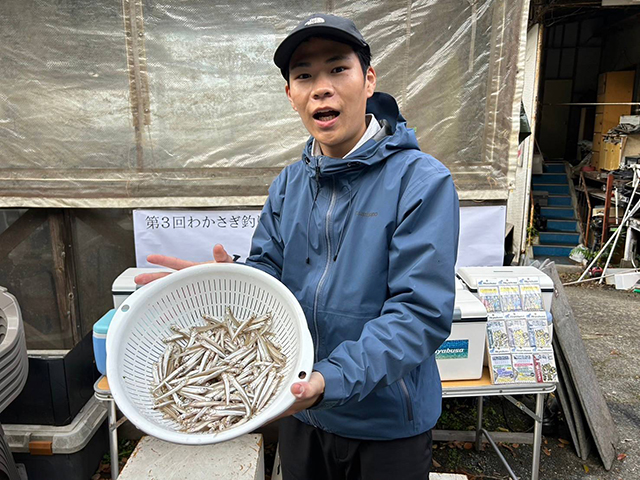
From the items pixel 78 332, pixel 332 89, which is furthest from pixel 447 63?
pixel 78 332

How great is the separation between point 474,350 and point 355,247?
220 centimetres

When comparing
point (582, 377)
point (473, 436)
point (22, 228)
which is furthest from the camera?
point (22, 228)

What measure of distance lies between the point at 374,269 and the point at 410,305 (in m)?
0.24

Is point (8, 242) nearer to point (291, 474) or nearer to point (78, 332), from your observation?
point (78, 332)

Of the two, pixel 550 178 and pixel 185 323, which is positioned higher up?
pixel 185 323

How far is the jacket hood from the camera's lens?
1.85 meters

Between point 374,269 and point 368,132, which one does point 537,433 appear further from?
point 368,132

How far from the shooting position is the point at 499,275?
12.8ft

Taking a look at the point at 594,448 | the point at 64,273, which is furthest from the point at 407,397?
the point at 64,273

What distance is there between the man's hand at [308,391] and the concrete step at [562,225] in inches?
468

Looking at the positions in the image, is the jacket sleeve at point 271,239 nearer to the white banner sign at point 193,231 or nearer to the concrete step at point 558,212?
the white banner sign at point 193,231

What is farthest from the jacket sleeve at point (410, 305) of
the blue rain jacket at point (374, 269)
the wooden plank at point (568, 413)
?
the wooden plank at point (568, 413)

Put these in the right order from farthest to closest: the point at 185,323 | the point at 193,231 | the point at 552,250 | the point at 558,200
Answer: the point at 558,200 < the point at 552,250 < the point at 193,231 < the point at 185,323

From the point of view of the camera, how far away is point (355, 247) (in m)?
1.81
